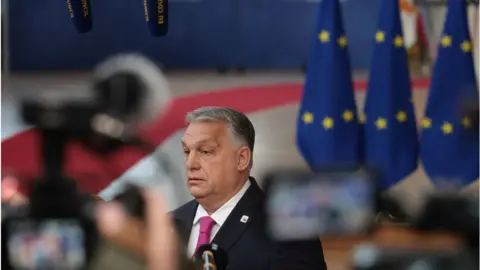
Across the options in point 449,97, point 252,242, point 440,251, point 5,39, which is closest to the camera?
point 440,251

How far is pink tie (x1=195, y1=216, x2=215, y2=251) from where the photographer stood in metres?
1.42

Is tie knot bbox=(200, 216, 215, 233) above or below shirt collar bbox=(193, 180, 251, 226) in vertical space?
below

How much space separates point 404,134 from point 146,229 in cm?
79

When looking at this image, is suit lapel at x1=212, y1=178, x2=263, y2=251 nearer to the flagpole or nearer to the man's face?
the man's face

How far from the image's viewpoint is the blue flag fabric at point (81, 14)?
1593 millimetres

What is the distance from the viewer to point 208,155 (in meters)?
1.41

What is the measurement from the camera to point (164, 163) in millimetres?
1365

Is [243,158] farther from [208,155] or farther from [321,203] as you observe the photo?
[321,203]

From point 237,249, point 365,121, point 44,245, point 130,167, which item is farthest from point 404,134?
point 44,245

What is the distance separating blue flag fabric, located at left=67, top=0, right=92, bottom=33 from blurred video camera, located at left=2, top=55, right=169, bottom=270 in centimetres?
32

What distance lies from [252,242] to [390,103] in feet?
1.78

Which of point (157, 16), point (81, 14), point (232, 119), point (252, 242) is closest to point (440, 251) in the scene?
point (252, 242)

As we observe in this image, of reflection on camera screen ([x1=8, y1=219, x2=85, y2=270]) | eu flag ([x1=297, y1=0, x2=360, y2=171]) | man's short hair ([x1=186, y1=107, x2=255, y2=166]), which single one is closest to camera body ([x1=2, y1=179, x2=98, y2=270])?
reflection on camera screen ([x1=8, y1=219, x2=85, y2=270])

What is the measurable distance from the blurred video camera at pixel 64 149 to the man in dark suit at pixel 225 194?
0.12 meters
